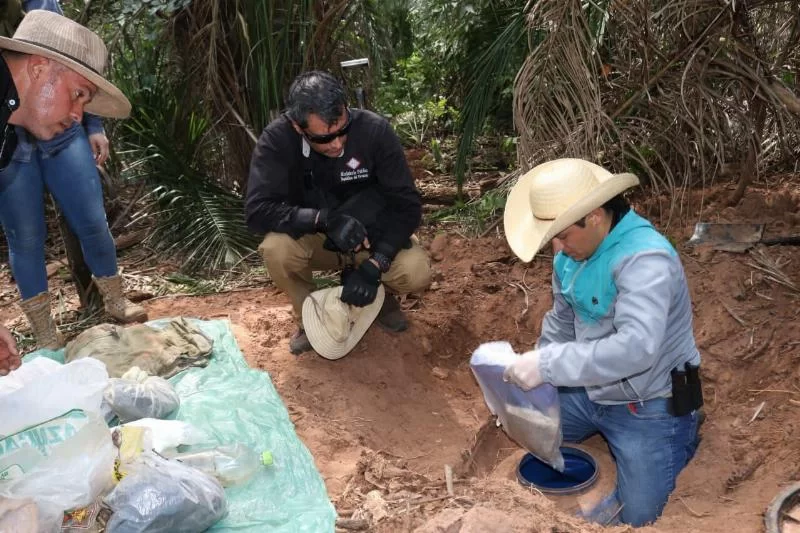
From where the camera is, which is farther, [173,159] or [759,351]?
[173,159]

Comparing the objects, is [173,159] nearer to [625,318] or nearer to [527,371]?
[527,371]

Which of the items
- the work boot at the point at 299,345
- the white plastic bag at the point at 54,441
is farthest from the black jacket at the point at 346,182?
the white plastic bag at the point at 54,441

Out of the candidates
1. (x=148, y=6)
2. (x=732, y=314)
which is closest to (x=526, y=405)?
(x=732, y=314)

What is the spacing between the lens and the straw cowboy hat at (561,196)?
2246 mm

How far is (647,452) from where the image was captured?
2619 mm

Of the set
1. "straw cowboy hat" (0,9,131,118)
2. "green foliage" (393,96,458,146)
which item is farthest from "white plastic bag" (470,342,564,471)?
"green foliage" (393,96,458,146)

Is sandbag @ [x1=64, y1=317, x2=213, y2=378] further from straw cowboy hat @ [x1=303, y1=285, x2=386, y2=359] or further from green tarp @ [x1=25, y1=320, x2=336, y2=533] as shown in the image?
straw cowboy hat @ [x1=303, y1=285, x2=386, y2=359]

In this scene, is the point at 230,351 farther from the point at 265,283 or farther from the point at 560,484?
the point at 560,484

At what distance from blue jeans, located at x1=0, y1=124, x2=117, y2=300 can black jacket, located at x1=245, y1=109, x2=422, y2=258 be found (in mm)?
691

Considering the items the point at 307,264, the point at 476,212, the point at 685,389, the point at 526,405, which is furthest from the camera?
the point at 476,212

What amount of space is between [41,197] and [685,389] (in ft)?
8.91

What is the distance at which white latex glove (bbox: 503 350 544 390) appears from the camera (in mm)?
2385

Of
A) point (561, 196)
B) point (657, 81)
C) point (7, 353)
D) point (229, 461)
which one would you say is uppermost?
point (561, 196)

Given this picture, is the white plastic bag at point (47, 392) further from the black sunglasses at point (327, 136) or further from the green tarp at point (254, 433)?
the black sunglasses at point (327, 136)
